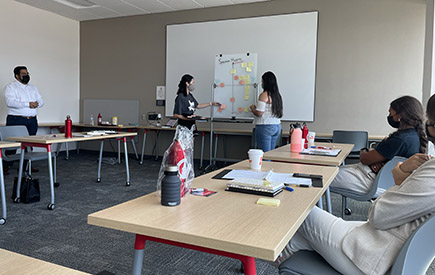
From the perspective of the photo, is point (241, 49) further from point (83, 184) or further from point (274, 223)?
point (274, 223)

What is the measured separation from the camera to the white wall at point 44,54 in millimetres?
6184

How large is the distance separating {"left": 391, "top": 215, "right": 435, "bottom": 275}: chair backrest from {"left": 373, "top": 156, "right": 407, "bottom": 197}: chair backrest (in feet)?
4.46

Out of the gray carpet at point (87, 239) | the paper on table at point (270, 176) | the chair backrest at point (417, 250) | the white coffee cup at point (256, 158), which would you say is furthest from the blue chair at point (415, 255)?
the gray carpet at point (87, 239)

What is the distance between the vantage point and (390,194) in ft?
3.77

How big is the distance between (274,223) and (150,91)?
6224 mm

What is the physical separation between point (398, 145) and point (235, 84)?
3902 mm

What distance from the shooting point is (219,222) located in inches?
40.9

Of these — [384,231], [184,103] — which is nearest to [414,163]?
[384,231]

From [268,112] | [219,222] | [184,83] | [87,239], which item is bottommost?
[87,239]

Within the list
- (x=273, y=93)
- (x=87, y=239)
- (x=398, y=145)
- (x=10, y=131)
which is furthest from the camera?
(x=10, y=131)

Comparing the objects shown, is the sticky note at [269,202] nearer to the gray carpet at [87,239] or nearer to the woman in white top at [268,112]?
the gray carpet at [87,239]

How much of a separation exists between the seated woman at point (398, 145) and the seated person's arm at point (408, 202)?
137 cm

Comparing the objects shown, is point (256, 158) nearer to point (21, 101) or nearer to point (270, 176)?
point (270, 176)

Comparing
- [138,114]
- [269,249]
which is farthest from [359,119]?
[269,249]
